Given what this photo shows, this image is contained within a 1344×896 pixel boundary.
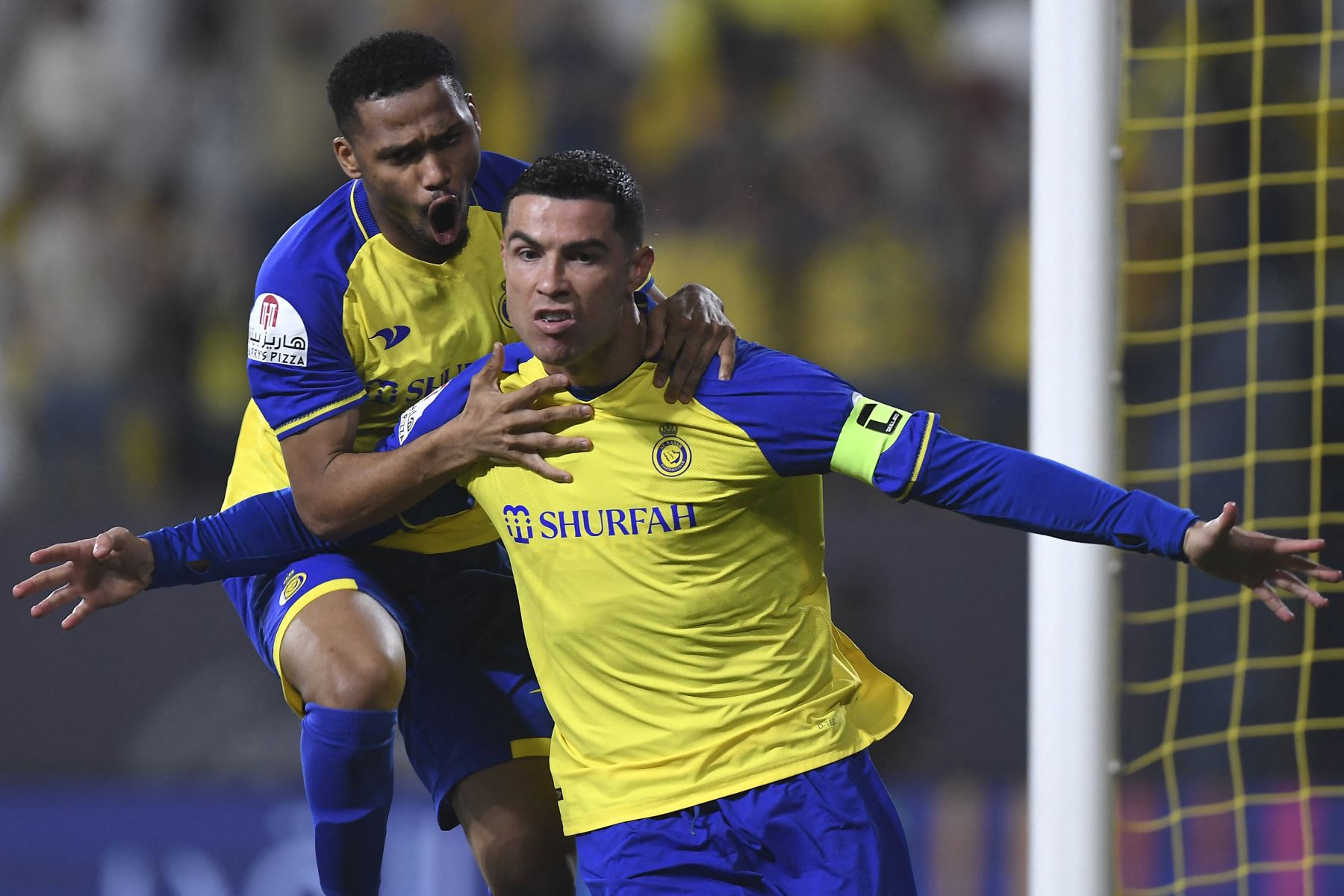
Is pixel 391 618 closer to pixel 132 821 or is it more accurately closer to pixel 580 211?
pixel 580 211

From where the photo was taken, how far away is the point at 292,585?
3295 millimetres

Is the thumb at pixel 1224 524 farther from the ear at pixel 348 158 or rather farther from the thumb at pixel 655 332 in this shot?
the ear at pixel 348 158

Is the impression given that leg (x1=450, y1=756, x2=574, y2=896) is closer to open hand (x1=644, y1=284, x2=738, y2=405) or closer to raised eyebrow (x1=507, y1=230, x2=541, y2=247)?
open hand (x1=644, y1=284, x2=738, y2=405)

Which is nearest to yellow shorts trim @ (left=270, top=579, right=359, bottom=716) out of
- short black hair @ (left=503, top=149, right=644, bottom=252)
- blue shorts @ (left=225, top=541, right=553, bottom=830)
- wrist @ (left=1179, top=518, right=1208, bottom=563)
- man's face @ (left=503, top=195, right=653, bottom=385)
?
blue shorts @ (left=225, top=541, right=553, bottom=830)

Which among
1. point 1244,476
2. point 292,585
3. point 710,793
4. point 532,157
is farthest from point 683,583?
point 532,157

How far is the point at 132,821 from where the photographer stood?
19.6 feet

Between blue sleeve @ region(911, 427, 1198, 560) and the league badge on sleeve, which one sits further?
the league badge on sleeve

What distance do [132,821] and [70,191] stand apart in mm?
2787

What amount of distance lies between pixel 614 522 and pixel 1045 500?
26.4 inches

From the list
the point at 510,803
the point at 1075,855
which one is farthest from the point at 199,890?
the point at 1075,855

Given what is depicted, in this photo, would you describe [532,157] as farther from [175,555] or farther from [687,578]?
[687,578]

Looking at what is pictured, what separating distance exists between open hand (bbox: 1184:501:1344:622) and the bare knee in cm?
138

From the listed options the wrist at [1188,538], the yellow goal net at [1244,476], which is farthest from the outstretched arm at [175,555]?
the yellow goal net at [1244,476]

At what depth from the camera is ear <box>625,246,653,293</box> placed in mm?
2809
